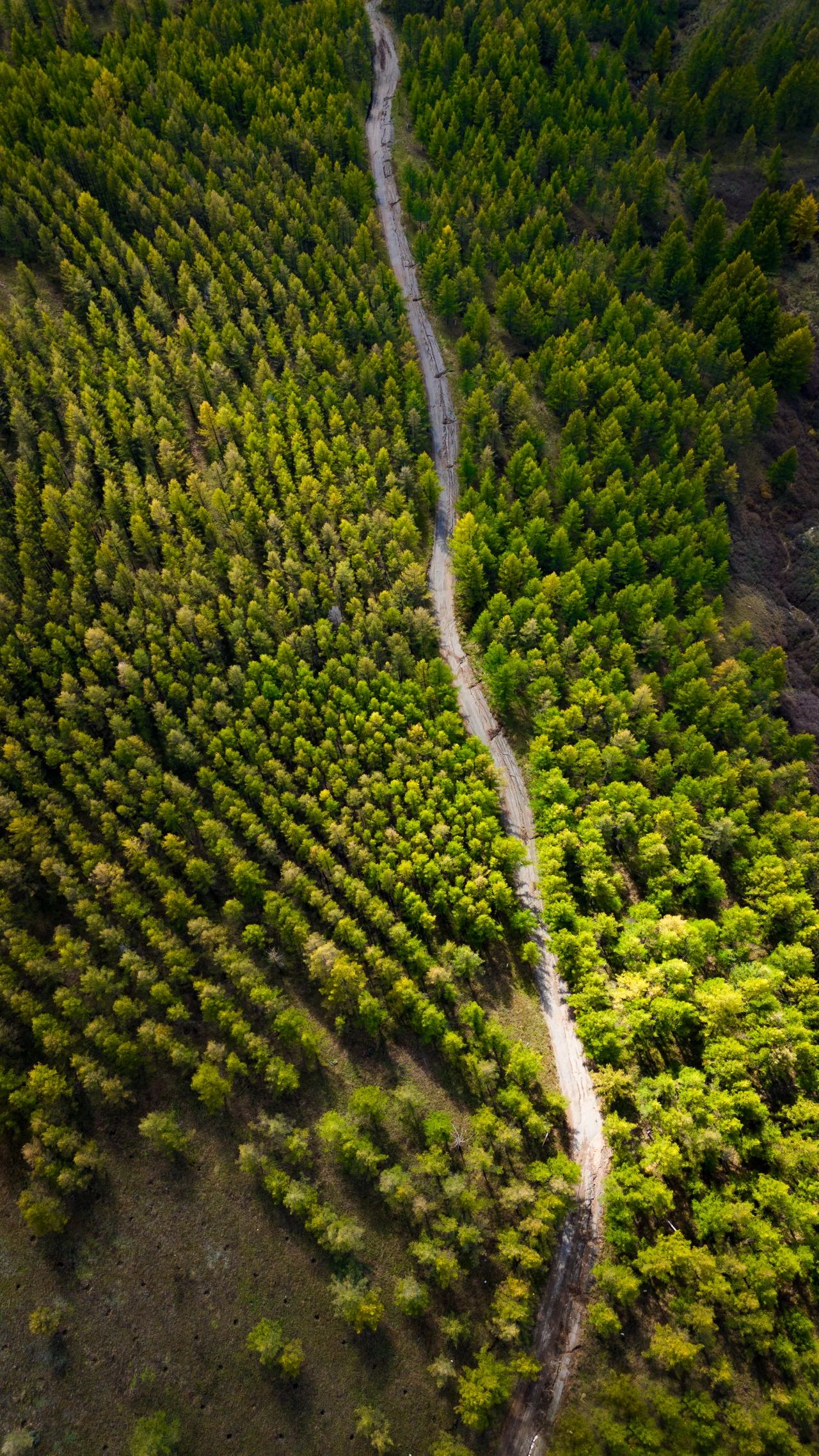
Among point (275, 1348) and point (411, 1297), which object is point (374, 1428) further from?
point (275, 1348)

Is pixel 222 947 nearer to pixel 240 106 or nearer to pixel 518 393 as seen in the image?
pixel 518 393

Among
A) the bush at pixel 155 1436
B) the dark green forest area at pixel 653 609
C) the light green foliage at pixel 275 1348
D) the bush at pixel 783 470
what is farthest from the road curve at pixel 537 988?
the bush at pixel 783 470

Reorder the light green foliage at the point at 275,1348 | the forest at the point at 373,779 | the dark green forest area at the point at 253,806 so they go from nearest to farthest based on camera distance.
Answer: the light green foliage at the point at 275,1348
the forest at the point at 373,779
the dark green forest area at the point at 253,806

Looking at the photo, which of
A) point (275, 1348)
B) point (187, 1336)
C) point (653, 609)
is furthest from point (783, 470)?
point (187, 1336)

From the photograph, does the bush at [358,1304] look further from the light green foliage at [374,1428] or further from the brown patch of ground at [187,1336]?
the light green foliage at [374,1428]

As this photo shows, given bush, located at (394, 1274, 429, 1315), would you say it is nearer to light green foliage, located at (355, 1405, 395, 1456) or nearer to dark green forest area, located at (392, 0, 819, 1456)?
light green foliage, located at (355, 1405, 395, 1456)
